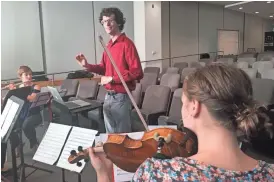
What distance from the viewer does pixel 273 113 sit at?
2.63m

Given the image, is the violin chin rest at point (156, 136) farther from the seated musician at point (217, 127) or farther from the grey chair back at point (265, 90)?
the grey chair back at point (265, 90)

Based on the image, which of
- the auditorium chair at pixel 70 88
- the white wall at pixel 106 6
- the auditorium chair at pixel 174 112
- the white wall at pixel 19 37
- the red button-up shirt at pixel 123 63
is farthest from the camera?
the white wall at pixel 106 6

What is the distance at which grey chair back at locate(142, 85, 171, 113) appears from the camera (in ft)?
11.3

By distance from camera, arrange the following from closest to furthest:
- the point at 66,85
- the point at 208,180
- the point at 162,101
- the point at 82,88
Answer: the point at 208,180 → the point at 162,101 → the point at 82,88 → the point at 66,85

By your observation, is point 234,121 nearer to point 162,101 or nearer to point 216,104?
point 216,104

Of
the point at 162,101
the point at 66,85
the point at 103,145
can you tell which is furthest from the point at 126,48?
the point at 66,85

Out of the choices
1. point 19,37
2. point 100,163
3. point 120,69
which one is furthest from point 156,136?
point 19,37

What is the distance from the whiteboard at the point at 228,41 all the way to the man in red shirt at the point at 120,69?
1022 cm

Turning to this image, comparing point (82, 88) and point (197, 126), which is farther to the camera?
point (82, 88)

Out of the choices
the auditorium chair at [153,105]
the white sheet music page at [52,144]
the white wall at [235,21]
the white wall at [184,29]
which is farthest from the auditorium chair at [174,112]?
the white wall at [235,21]

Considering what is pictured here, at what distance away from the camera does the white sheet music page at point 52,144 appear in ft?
5.31

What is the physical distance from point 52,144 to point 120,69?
0.79 metres

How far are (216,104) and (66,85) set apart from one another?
4466 mm

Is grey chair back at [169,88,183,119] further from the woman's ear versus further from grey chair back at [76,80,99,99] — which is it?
the woman's ear
